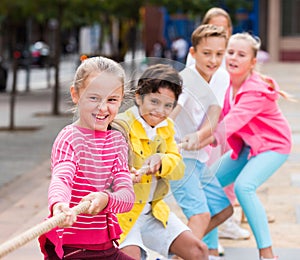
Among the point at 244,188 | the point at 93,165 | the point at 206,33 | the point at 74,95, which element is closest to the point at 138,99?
the point at 74,95

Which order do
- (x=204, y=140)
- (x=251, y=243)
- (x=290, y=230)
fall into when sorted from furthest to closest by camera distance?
(x=290, y=230) < (x=251, y=243) < (x=204, y=140)

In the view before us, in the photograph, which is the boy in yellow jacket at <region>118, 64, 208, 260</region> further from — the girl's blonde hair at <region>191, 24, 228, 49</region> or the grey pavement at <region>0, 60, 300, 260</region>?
the girl's blonde hair at <region>191, 24, 228, 49</region>

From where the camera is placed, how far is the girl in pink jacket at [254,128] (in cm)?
598

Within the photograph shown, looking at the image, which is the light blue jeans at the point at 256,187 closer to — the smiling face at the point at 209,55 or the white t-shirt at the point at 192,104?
the smiling face at the point at 209,55

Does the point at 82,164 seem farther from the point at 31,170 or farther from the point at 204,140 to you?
the point at 31,170

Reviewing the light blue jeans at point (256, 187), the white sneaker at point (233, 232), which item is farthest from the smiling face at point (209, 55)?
the white sneaker at point (233, 232)

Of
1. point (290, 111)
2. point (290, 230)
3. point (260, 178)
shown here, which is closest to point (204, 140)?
point (260, 178)

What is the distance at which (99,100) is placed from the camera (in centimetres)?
363

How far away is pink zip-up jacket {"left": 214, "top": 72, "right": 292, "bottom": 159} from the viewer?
5.96 meters

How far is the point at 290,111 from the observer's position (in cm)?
1859

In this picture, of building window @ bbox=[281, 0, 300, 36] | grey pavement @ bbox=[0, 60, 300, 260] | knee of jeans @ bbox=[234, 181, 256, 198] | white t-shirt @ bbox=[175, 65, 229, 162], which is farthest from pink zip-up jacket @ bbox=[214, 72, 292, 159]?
building window @ bbox=[281, 0, 300, 36]

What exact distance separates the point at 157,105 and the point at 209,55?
4.46 feet

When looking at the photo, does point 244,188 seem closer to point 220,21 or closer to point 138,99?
point 220,21

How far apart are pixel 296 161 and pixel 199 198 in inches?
255
